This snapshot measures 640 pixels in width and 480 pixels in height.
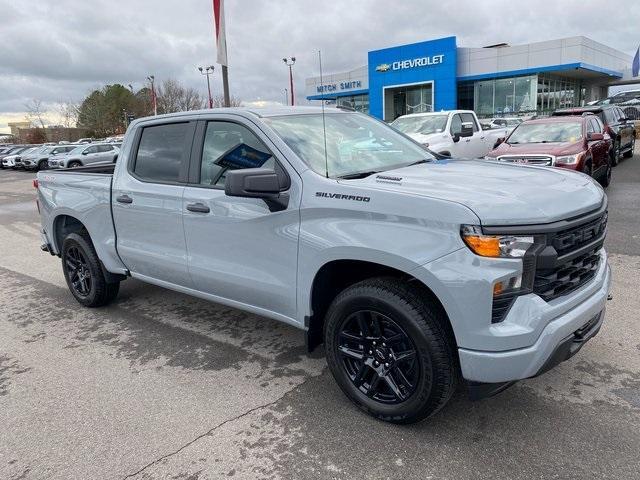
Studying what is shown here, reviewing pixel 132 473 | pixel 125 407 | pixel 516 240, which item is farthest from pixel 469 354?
pixel 125 407

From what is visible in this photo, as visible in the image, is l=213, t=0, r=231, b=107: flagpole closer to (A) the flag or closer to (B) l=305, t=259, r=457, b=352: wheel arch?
(A) the flag

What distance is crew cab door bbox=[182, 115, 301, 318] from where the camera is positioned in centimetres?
340

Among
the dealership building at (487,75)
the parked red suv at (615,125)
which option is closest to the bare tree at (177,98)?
the dealership building at (487,75)

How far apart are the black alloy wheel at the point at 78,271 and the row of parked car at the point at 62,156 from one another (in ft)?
69.6

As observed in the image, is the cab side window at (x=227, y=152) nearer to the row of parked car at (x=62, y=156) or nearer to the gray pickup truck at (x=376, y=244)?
the gray pickup truck at (x=376, y=244)

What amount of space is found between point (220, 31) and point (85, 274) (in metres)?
5.45

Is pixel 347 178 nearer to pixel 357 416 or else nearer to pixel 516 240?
pixel 516 240

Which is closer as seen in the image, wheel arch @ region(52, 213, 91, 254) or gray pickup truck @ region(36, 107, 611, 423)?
→ gray pickup truck @ region(36, 107, 611, 423)

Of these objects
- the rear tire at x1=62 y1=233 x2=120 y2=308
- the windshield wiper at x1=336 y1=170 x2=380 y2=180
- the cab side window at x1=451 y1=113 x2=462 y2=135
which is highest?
the cab side window at x1=451 y1=113 x2=462 y2=135

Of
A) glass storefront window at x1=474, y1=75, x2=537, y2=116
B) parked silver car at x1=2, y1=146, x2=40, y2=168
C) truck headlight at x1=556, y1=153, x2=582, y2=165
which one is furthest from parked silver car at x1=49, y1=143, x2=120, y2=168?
glass storefront window at x1=474, y1=75, x2=537, y2=116

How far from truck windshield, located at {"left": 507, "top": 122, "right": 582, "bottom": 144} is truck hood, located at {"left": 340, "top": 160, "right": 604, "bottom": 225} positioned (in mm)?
7840

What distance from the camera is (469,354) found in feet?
8.68

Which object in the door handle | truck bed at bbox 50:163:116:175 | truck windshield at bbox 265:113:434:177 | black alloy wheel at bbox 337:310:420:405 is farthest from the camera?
truck bed at bbox 50:163:116:175

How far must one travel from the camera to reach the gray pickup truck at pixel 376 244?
8.54 feet
